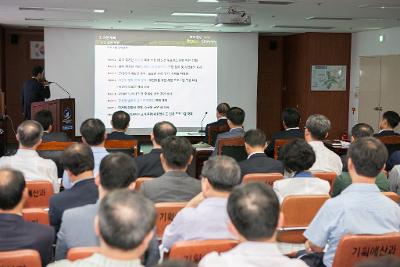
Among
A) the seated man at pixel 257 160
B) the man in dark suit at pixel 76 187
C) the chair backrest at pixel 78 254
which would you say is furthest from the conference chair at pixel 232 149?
the chair backrest at pixel 78 254

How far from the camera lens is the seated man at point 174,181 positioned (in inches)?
132

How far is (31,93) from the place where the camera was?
30.8ft

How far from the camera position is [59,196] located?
308 centimetres

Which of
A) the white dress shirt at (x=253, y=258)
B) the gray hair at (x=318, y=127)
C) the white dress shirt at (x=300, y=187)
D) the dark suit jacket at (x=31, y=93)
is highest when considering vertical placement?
the dark suit jacket at (x=31, y=93)

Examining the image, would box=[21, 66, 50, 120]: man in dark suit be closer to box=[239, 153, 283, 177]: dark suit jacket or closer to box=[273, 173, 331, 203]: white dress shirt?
box=[239, 153, 283, 177]: dark suit jacket

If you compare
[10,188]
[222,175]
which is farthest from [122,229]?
[222,175]

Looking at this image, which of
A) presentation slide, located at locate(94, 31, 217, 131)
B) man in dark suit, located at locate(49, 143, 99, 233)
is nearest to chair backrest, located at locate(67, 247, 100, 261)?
man in dark suit, located at locate(49, 143, 99, 233)

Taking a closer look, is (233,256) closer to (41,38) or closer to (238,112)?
(238,112)

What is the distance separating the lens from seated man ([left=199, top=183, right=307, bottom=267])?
5.88ft

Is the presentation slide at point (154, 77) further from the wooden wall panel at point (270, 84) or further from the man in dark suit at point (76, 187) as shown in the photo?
the man in dark suit at point (76, 187)

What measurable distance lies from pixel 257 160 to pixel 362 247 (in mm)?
2216

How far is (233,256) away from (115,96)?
980 centimetres

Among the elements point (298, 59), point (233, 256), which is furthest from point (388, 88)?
point (233, 256)

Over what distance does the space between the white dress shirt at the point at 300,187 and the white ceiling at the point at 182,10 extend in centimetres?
451
